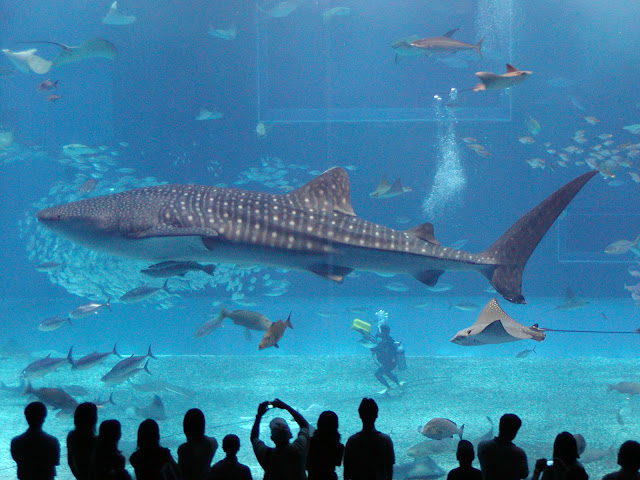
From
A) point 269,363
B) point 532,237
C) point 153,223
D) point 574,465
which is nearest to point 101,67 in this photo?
point 269,363

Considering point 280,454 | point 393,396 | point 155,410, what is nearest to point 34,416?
point 280,454

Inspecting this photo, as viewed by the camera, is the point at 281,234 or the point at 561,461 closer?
the point at 561,461

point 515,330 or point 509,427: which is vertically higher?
point 509,427

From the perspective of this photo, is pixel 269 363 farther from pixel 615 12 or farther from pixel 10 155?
pixel 615 12

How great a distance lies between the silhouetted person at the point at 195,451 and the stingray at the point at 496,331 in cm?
227

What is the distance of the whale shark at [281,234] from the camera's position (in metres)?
4.23

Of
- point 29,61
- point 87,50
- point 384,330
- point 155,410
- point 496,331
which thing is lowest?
point 384,330

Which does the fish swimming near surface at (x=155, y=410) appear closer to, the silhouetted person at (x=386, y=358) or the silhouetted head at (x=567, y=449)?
the silhouetted person at (x=386, y=358)

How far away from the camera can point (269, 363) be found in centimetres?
1122

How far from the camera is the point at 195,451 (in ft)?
7.31

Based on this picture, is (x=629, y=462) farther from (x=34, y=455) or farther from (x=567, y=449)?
(x=34, y=455)

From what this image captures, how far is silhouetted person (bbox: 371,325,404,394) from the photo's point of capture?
350 inches

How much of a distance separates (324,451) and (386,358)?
23.2ft

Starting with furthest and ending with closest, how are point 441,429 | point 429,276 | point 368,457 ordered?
point 441,429 < point 429,276 < point 368,457
